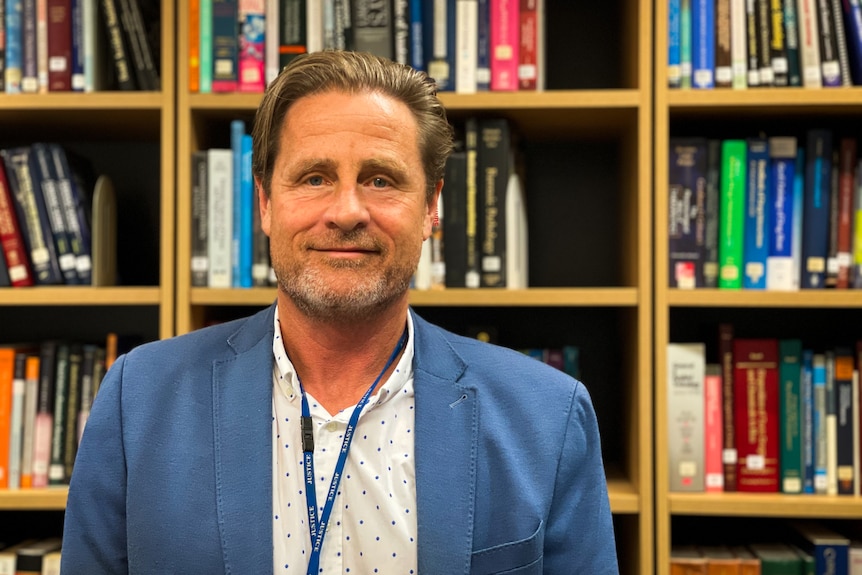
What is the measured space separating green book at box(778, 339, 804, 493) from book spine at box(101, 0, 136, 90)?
5.34 feet

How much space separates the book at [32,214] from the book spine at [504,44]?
1.09 meters

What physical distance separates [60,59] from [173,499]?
118cm

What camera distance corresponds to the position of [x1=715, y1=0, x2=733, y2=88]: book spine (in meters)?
1.86

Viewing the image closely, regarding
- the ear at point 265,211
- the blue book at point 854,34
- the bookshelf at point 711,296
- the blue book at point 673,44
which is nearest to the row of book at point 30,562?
the ear at point 265,211

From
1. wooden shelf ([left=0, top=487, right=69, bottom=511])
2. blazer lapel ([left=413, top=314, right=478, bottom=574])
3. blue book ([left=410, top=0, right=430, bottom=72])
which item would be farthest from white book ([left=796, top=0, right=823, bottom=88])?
wooden shelf ([left=0, top=487, right=69, bottom=511])

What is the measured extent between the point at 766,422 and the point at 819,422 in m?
0.12

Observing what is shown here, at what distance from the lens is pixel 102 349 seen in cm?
198

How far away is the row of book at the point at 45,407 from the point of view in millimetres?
1919

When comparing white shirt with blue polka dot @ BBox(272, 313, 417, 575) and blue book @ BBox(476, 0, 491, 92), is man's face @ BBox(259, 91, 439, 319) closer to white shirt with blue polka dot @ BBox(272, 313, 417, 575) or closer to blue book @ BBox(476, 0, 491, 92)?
white shirt with blue polka dot @ BBox(272, 313, 417, 575)

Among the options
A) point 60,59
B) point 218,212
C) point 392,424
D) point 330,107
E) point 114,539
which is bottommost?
Result: point 114,539

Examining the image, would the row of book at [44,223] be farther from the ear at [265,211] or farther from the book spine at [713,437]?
the book spine at [713,437]

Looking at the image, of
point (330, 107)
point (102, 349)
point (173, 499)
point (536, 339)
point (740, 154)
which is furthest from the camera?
point (536, 339)

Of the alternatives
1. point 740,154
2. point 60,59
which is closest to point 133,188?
point 60,59

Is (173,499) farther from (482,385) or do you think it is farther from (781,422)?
(781,422)
